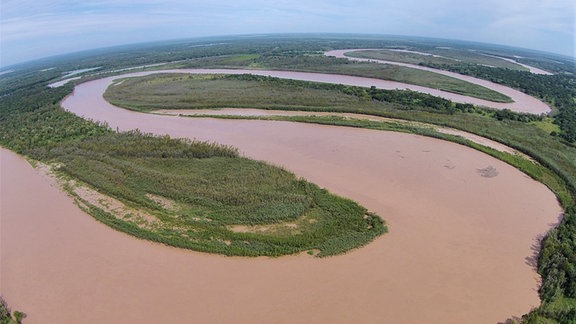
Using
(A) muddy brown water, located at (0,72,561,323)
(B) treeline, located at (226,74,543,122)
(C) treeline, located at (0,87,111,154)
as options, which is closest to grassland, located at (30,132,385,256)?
(A) muddy brown water, located at (0,72,561,323)

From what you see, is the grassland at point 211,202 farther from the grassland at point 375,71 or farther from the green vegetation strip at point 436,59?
the green vegetation strip at point 436,59

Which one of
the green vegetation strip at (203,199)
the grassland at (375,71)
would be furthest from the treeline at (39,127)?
the grassland at (375,71)

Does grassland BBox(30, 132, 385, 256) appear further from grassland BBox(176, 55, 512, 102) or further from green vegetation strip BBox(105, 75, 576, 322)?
grassland BBox(176, 55, 512, 102)

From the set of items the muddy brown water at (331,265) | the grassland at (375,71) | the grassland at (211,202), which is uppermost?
the grassland at (375,71)

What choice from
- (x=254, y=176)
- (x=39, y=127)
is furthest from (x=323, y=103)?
(x=39, y=127)

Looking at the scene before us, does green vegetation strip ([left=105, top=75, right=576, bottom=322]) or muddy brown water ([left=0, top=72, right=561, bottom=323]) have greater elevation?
green vegetation strip ([left=105, top=75, right=576, bottom=322])

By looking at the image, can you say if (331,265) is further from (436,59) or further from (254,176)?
(436,59)
